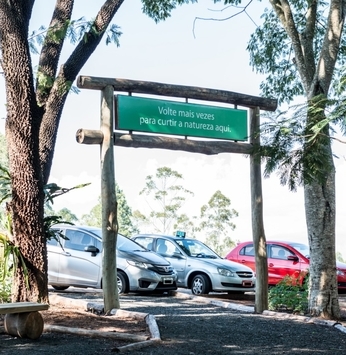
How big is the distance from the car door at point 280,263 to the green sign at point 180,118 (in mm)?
6807

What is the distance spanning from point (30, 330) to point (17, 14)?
578 centimetres

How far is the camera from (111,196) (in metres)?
10.9

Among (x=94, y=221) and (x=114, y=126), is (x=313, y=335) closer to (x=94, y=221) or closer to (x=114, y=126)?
(x=114, y=126)

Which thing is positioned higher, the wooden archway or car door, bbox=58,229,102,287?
the wooden archway

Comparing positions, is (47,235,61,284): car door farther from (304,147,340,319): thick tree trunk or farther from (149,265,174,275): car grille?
(304,147,340,319): thick tree trunk

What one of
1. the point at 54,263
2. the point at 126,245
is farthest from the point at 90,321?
the point at 54,263

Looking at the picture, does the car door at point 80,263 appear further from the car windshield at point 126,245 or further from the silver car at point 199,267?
the silver car at point 199,267

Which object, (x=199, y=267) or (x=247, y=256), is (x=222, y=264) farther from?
(x=247, y=256)

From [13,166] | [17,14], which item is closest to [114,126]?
[13,166]

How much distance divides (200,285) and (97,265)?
8.99 ft

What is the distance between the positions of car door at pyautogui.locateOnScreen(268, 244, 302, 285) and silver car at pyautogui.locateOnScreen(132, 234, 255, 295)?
1.66 meters

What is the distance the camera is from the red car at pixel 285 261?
18.0 m

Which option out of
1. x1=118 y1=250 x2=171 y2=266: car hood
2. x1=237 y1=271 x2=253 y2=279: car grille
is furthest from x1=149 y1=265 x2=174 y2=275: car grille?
x1=237 y1=271 x2=253 y2=279: car grille

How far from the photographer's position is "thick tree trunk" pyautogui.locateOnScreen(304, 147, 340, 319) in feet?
38.3
